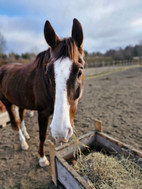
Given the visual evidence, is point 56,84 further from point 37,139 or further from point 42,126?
point 37,139

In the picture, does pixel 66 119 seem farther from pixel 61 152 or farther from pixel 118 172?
pixel 118 172

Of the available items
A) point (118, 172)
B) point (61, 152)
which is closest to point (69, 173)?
point (61, 152)

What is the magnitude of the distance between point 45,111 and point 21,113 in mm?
1685

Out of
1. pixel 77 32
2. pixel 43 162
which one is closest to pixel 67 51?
pixel 77 32

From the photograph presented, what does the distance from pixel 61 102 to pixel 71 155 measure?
132 cm

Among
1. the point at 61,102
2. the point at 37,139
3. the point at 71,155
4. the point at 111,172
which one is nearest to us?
the point at 61,102

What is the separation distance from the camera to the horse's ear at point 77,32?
4.52 ft

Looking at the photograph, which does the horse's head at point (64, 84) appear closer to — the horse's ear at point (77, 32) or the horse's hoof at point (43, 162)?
the horse's ear at point (77, 32)

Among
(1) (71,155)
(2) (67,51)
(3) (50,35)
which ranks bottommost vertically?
(1) (71,155)

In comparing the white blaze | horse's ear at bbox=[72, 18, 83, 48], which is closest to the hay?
the white blaze

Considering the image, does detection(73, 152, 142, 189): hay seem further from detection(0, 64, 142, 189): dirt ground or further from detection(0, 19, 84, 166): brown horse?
detection(0, 19, 84, 166): brown horse

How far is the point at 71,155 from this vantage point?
1991 mm

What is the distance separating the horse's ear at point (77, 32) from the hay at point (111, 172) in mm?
1646

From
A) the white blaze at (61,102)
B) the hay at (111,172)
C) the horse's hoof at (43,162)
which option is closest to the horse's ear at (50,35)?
the white blaze at (61,102)
